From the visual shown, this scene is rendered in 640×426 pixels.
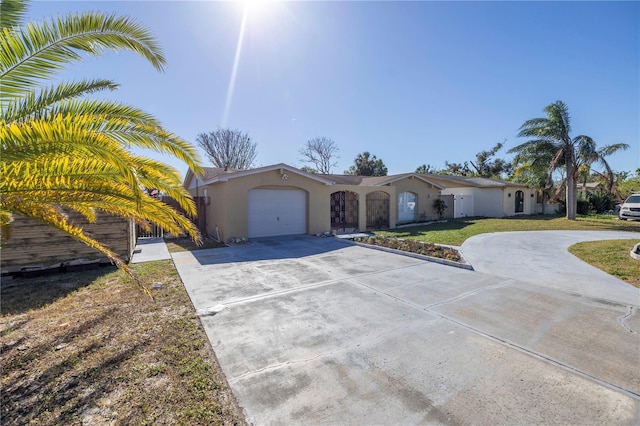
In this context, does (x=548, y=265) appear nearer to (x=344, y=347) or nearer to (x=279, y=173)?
(x=344, y=347)

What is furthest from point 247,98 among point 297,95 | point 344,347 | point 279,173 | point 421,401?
point 421,401

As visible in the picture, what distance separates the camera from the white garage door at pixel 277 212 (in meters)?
13.4

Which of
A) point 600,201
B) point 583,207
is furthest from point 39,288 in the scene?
point 600,201

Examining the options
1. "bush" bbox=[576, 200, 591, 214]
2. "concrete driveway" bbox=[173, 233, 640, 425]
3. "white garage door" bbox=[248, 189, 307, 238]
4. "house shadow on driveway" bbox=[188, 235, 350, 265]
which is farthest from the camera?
"bush" bbox=[576, 200, 591, 214]

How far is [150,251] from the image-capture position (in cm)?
1105

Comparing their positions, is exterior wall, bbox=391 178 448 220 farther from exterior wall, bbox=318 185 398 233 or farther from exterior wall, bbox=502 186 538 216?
exterior wall, bbox=502 186 538 216

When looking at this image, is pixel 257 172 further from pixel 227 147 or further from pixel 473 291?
pixel 227 147

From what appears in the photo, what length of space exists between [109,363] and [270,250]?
24.1ft

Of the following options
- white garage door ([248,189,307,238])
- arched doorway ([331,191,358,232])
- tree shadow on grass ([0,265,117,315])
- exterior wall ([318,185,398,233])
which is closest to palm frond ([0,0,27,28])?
tree shadow on grass ([0,265,117,315])

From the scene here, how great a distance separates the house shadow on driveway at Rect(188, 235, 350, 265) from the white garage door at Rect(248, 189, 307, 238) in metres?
0.59

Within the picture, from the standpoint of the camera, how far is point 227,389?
9.79 feet

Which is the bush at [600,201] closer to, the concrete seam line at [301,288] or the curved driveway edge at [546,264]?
the curved driveway edge at [546,264]

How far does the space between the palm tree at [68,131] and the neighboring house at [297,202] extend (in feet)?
18.5

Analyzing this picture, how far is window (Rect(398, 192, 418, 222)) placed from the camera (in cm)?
2020
